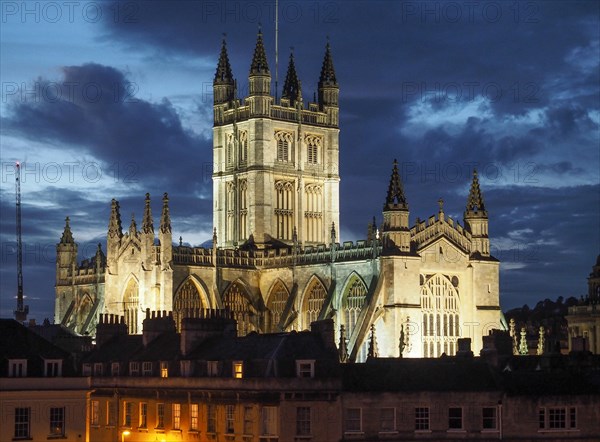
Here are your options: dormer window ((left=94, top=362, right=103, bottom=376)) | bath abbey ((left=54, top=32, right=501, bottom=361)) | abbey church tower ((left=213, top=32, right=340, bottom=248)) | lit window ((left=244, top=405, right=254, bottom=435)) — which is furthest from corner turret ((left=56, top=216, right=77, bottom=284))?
lit window ((left=244, top=405, right=254, bottom=435))

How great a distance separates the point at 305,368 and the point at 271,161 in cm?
7068

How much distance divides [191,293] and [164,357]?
49.1 m

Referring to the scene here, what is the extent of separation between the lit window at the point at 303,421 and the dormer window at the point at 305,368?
5.98ft

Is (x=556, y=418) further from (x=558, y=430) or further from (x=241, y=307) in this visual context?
(x=241, y=307)

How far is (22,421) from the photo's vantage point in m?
71.6

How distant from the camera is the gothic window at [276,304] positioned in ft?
433

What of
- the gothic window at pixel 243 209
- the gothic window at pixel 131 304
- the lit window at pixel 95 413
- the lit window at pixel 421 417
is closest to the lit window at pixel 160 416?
the lit window at pixel 95 413

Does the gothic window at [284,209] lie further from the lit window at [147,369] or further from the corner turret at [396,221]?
the lit window at [147,369]

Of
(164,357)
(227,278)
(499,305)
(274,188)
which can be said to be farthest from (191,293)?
(164,357)

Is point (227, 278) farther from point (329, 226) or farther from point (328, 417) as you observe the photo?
point (328, 417)

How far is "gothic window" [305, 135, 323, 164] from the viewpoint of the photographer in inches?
5640

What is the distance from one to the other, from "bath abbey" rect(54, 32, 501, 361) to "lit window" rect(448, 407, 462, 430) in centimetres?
3837

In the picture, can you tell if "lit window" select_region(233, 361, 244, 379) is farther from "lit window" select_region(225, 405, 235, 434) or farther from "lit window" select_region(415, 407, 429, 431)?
"lit window" select_region(415, 407, 429, 431)

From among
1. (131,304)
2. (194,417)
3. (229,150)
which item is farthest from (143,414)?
(229,150)
